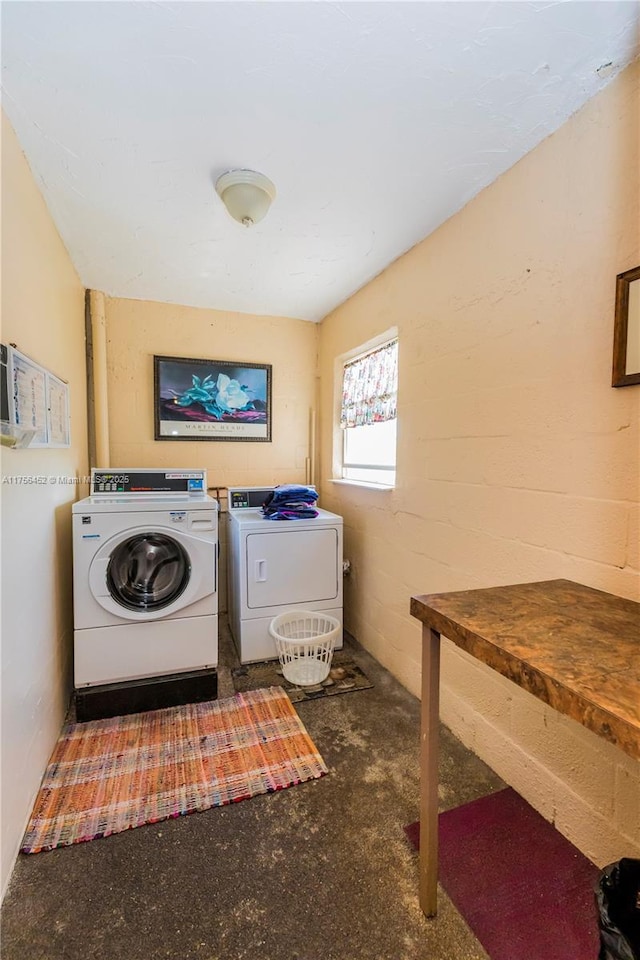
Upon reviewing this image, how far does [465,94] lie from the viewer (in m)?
1.27

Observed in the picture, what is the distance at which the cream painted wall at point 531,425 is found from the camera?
1227 millimetres

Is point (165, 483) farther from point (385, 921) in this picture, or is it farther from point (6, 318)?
point (385, 921)

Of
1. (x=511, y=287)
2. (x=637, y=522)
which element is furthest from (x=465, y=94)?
(x=637, y=522)

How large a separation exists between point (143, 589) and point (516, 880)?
1.89 m

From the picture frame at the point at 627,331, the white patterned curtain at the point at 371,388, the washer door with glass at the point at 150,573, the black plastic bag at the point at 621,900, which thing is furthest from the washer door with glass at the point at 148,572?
the picture frame at the point at 627,331

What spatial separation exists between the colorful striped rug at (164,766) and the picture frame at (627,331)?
1.76 m

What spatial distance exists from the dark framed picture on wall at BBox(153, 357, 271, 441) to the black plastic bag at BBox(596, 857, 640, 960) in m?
2.87

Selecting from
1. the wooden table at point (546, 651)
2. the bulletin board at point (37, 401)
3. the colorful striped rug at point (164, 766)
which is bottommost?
the colorful striped rug at point (164, 766)

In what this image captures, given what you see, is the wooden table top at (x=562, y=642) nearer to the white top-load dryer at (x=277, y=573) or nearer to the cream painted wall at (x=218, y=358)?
the white top-load dryer at (x=277, y=573)

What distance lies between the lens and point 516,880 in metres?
1.25

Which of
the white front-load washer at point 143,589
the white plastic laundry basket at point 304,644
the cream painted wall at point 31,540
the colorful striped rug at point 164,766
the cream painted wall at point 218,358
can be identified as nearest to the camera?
the cream painted wall at point 31,540

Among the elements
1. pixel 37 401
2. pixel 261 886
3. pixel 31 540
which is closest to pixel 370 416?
pixel 37 401

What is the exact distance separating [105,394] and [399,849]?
2875 millimetres

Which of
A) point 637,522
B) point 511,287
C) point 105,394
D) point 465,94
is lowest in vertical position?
point 637,522
